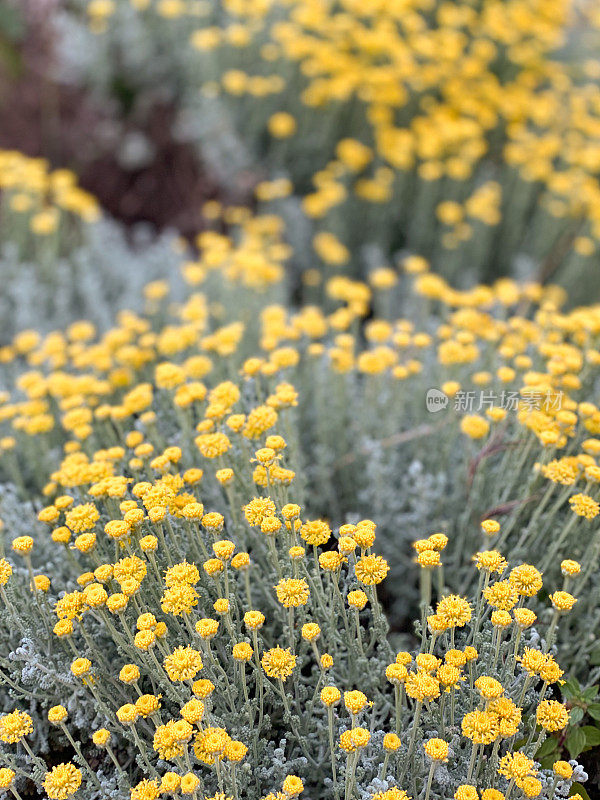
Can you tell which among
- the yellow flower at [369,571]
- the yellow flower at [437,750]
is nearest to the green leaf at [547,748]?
the yellow flower at [437,750]

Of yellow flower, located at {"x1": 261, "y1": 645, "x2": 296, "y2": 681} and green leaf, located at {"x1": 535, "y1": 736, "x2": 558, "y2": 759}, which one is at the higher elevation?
yellow flower, located at {"x1": 261, "y1": 645, "x2": 296, "y2": 681}

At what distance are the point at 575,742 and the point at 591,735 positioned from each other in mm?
52

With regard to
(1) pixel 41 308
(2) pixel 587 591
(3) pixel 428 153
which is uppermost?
(3) pixel 428 153

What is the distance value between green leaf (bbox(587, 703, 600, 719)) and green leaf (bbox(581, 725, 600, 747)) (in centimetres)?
4

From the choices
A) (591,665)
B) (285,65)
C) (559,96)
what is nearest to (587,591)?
(591,665)

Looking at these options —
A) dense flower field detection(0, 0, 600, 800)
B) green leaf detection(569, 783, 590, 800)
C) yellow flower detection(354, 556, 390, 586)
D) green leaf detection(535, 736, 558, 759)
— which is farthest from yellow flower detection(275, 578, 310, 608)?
green leaf detection(569, 783, 590, 800)

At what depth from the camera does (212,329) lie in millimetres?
3293

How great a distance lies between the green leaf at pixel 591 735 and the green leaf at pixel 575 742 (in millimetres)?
19

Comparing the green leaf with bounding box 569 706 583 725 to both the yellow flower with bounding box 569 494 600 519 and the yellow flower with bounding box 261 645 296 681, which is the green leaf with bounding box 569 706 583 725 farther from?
the yellow flower with bounding box 261 645 296 681

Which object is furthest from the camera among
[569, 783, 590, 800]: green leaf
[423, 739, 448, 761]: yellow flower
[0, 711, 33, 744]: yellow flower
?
[569, 783, 590, 800]: green leaf

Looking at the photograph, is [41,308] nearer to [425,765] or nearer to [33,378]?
[33,378]

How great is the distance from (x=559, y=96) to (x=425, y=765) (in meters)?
4.50

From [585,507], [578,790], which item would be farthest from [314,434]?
[578,790]

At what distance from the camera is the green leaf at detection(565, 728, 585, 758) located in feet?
5.06
